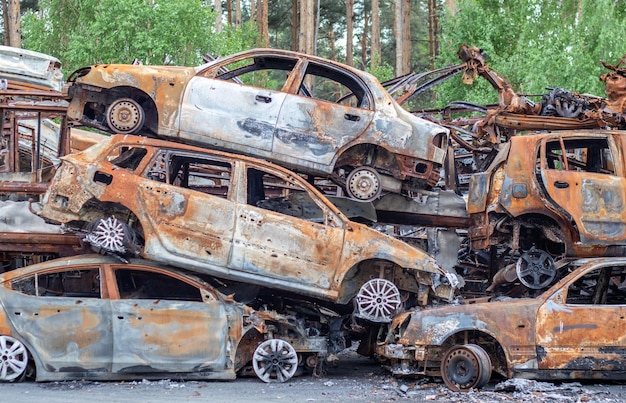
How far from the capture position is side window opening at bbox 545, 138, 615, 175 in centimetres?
1067

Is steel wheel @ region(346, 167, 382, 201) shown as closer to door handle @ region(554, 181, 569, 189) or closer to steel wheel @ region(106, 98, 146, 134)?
door handle @ region(554, 181, 569, 189)

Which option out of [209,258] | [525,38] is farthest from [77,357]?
[525,38]

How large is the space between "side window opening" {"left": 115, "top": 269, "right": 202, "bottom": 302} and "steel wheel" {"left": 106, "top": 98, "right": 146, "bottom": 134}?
72.1 inches

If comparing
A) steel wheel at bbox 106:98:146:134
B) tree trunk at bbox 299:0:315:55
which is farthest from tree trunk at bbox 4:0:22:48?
steel wheel at bbox 106:98:146:134

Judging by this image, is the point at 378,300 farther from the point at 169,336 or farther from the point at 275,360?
the point at 169,336

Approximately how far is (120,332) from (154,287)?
1.12m

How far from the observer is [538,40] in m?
19.3

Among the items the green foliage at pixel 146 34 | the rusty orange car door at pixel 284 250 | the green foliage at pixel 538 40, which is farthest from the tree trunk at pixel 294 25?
the rusty orange car door at pixel 284 250

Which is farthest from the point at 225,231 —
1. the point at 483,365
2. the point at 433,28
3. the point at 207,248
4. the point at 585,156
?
the point at 433,28

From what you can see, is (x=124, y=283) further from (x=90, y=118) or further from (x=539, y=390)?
(x=539, y=390)

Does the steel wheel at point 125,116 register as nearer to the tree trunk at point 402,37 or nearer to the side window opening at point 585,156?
the side window opening at point 585,156

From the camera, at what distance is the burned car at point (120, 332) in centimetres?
880

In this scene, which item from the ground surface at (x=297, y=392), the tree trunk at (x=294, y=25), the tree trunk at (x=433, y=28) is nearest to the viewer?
the ground surface at (x=297, y=392)

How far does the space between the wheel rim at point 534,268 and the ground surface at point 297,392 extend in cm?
138
